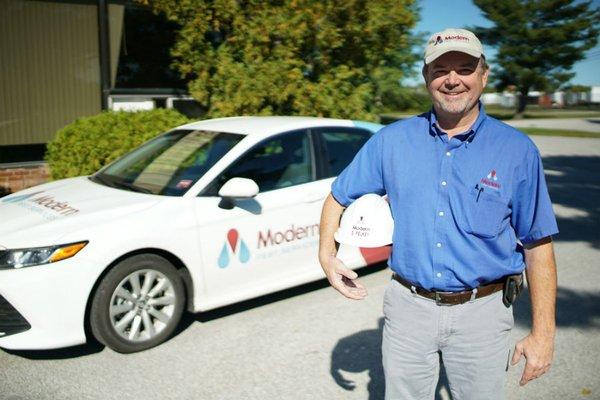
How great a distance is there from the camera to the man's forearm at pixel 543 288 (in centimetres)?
227

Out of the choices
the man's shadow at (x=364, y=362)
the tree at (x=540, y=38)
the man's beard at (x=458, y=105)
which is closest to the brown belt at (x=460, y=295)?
the man's beard at (x=458, y=105)

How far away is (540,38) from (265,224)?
2015 inches

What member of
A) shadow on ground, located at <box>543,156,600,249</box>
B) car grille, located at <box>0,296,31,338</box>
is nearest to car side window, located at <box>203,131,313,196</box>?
car grille, located at <box>0,296,31,338</box>

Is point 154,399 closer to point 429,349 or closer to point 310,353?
point 310,353

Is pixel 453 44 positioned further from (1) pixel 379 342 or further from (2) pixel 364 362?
(1) pixel 379 342

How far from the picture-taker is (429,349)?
7.84ft

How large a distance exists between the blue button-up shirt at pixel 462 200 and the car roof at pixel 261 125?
2646mm

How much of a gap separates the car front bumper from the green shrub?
3754mm

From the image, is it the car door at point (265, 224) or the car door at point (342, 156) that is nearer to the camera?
the car door at point (265, 224)

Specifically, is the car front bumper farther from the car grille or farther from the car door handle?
the car door handle

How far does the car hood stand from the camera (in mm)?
3830

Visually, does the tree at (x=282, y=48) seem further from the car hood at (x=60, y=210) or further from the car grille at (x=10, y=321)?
the car grille at (x=10, y=321)

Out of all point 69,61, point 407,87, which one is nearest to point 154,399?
point 69,61

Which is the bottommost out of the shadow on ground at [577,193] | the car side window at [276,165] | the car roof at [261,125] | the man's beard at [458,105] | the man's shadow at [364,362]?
the shadow on ground at [577,193]
